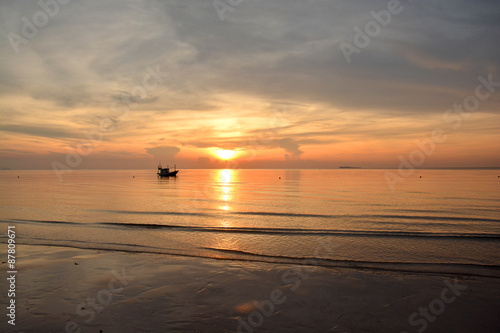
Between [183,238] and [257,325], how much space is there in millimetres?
12267

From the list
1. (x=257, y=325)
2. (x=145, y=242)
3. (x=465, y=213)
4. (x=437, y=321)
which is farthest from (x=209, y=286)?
(x=465, y=213)

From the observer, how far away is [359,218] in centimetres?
2662

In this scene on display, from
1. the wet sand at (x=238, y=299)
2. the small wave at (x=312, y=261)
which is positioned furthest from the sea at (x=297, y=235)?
the wet sand at (x=238, y=299)

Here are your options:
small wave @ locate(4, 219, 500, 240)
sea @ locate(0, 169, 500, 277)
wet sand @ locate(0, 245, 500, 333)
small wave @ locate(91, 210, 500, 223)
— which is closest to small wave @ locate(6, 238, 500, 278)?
sea @ locate(0, 169, 500, 277)

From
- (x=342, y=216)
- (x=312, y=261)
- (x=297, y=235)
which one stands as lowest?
(x=297, y=235)

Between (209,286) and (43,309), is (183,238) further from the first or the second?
(43,309)

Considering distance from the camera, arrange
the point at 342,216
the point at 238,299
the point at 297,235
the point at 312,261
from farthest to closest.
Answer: the point at 342,216, the point at 297,235, the point at 312,261, the point at 238,299

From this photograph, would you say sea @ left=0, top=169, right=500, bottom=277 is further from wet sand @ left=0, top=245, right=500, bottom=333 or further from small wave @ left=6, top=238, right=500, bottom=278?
wet sand @ left=0, top=245, right=500, bottom=333

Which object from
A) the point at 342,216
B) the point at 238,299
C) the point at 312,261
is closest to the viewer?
the point at 238,299

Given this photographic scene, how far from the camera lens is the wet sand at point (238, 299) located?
25.2ft

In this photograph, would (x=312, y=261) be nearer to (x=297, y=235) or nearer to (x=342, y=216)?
(x=297, y=235)

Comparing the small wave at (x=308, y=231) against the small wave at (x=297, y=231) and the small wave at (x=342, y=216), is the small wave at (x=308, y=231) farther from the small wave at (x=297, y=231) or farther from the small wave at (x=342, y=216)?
the small wave at (x=342, y=216)

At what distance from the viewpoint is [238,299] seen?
30.5 feet

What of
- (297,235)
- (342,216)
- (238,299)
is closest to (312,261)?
(238,299)
